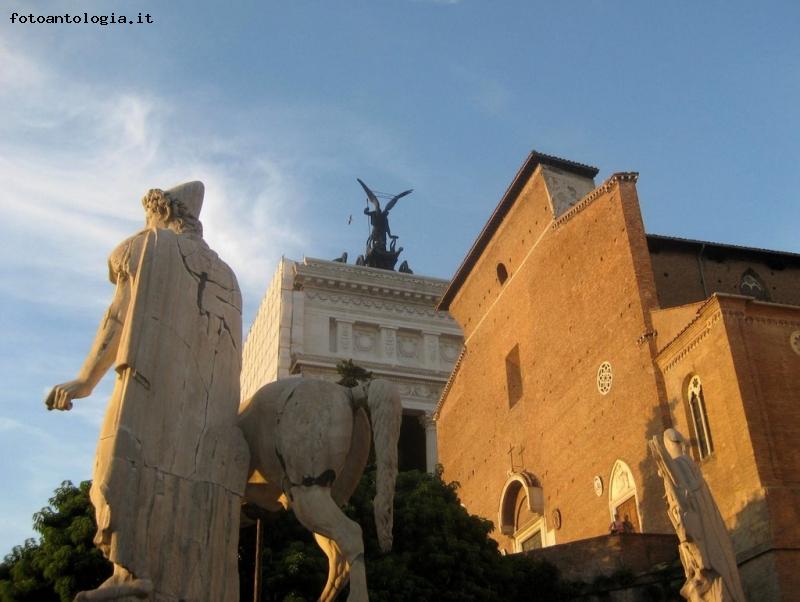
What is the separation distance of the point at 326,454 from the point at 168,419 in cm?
97

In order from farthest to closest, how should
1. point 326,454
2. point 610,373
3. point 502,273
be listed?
point 502,273
point 610,373
point 326,454

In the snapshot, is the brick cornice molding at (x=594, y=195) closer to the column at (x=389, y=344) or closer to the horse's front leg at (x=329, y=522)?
the column at (x=389, y=344)

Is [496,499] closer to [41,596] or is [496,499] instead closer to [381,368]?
[381,368]

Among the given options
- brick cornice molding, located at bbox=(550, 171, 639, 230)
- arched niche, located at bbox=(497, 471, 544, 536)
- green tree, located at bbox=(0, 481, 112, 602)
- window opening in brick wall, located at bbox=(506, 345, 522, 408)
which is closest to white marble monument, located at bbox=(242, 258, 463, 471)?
window opening in brick wall, located at bbox=(506, 345, 522, 408)

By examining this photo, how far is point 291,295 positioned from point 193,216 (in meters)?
33.1

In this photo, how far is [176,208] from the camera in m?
6.47

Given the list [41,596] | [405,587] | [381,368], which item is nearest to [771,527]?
[405,587]

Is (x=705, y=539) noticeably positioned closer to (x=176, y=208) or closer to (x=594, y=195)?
(x=176, y=208)

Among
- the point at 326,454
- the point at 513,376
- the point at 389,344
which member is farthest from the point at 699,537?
the point at 389,344

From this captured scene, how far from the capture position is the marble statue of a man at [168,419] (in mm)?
5258

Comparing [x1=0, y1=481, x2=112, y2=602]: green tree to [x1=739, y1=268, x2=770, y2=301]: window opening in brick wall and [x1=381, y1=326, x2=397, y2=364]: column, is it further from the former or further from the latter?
[x1=381, y1=326, x2=397, y2=364]: column

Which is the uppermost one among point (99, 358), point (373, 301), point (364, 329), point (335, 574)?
point (373, 301)

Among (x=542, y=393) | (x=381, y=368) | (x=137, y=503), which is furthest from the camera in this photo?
(x=381, y=368)

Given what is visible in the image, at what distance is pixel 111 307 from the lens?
20.0 feet
